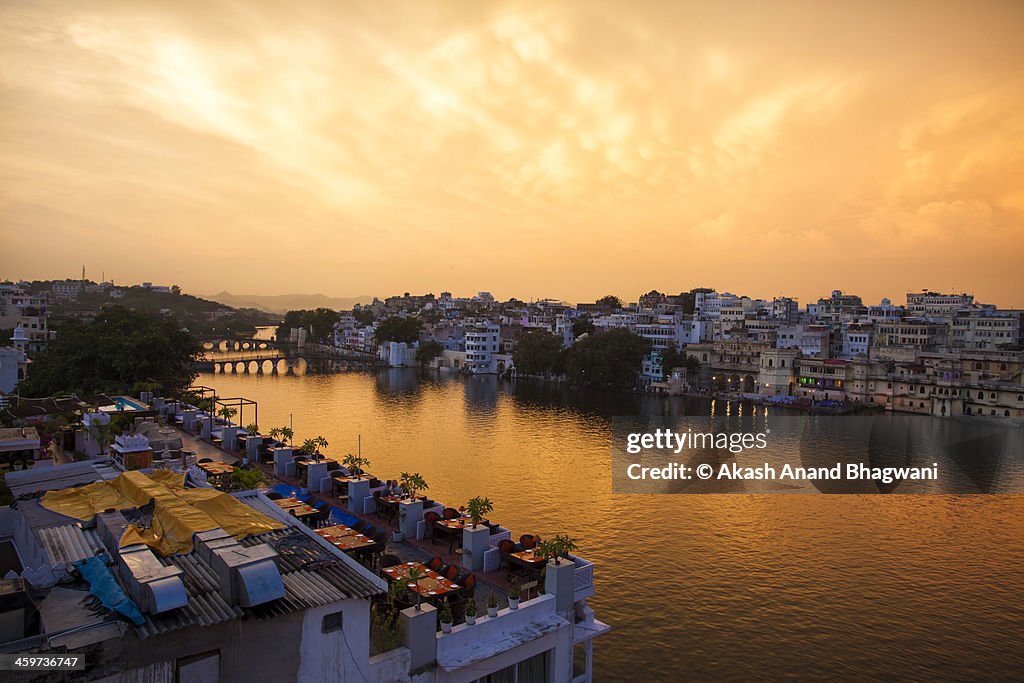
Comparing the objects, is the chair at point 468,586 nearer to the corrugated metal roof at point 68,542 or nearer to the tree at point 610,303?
the corrugated metal roof at point 68,542

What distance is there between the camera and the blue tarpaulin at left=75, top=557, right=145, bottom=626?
3.86 metres

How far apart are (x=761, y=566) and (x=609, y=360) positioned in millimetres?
29536

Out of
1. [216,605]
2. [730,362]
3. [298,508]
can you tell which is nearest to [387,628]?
[216,605]

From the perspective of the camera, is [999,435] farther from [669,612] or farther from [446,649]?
[446,649]

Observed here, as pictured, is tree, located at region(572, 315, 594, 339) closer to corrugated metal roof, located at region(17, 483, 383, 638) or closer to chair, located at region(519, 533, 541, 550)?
chair, located at region(519, 533, 541, 550)

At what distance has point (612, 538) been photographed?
46.2 feet

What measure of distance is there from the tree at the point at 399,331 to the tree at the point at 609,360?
19557 millimetres

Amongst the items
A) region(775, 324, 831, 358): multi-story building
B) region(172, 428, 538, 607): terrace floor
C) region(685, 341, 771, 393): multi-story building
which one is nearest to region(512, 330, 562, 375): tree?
region(685, 341, 771, 393): multi-story building

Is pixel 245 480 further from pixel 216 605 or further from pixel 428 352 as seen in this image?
pixel 428 352

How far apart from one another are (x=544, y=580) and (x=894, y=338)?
142 ft

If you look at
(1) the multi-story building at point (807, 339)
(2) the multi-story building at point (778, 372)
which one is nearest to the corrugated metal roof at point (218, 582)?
(2) the multi-story building at point (778, 372)

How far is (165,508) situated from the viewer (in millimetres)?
5246

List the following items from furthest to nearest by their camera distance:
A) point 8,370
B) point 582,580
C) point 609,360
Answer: point 609,360
point 8,370
point 582,580

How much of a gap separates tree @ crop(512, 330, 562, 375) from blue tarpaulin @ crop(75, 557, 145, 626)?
41885mm
